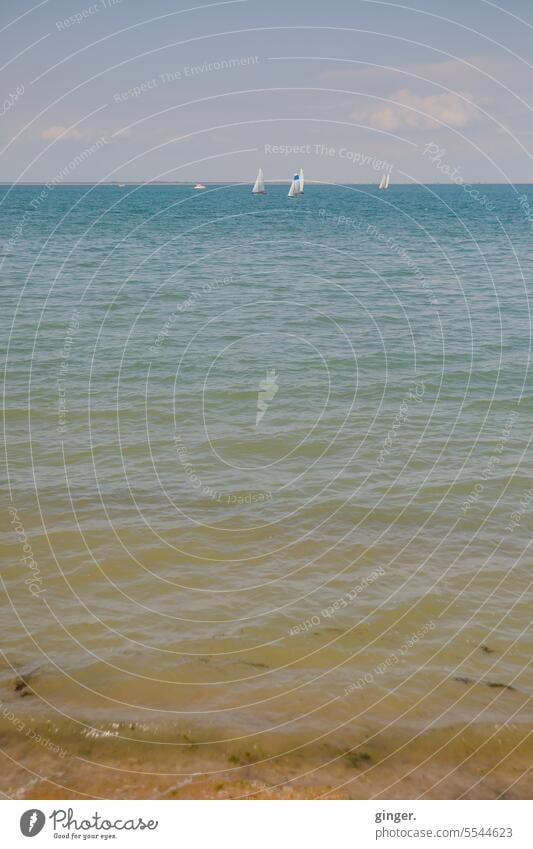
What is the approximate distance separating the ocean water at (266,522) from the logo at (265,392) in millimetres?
88

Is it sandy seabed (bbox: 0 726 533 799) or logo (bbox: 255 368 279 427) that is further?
logo (bbox: 255 368 279 427)

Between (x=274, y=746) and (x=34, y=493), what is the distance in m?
7.27

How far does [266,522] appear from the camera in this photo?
12531 mm

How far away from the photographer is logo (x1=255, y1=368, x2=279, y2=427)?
17805 millimetres

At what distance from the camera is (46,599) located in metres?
10.2

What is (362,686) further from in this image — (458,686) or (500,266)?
(500,266)

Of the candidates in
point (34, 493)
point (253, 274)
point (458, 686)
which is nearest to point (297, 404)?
point (34, 493)
